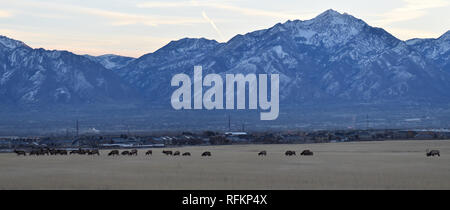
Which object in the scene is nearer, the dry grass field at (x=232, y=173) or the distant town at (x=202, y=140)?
the dry grass field at (x=232, y=173)

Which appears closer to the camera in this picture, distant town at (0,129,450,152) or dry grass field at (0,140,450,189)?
dry grass field at (0,140,450,189)

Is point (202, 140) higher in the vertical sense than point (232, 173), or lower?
lower

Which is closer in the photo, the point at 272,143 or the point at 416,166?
the point at 416,166

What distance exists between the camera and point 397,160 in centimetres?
6538

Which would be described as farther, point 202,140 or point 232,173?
point 202,140

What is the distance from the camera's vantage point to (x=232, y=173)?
52062mm

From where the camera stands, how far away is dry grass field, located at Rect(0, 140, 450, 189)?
43094 millimetres

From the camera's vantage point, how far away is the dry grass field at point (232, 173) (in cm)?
4309

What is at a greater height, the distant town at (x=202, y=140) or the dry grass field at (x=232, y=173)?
the dry grass field at (x=232, y=173)

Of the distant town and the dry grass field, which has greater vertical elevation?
the dry grass field
